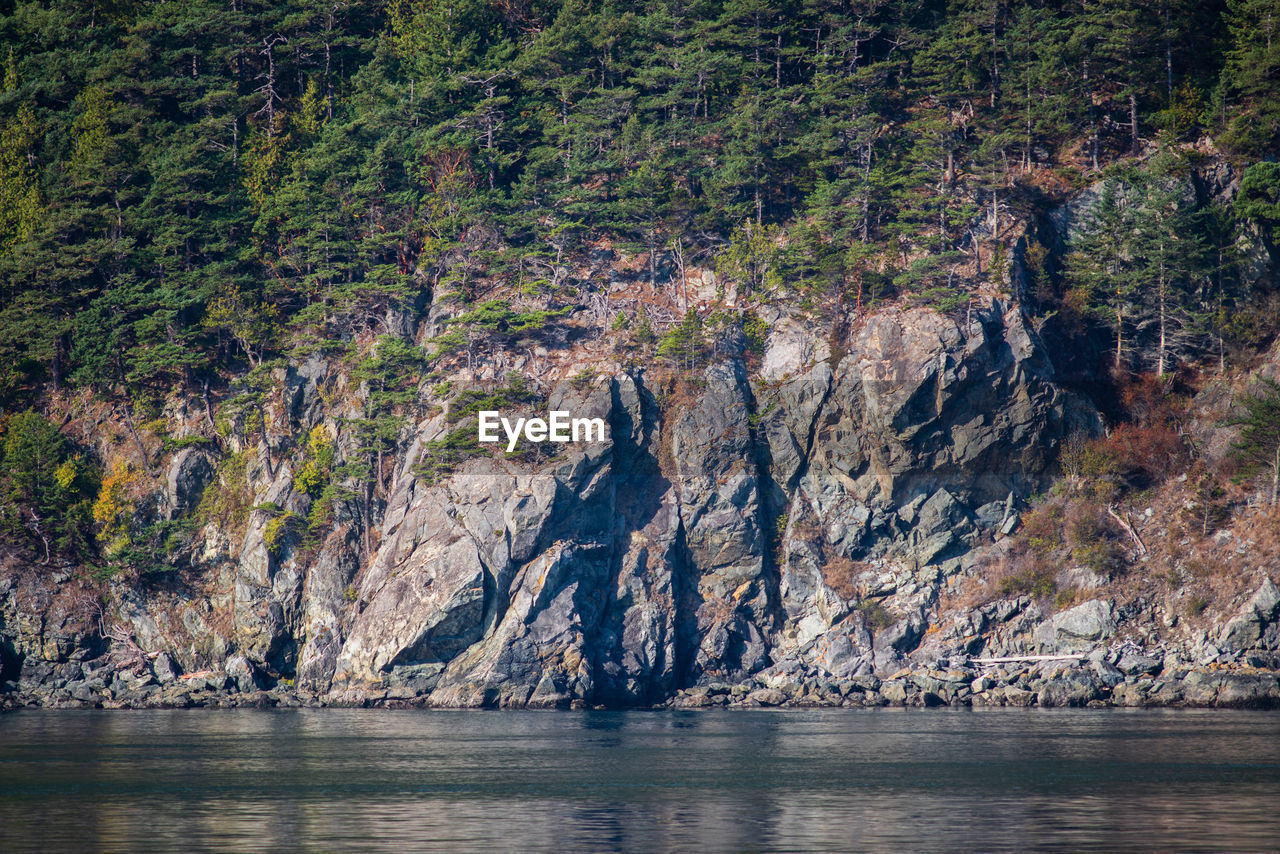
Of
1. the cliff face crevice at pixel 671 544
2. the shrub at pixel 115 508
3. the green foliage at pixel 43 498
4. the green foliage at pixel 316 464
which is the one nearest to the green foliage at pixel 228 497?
the cliff face crevice at pixel 671 544

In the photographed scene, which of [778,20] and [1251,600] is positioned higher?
[778,20]

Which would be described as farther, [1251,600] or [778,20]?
[778,20]

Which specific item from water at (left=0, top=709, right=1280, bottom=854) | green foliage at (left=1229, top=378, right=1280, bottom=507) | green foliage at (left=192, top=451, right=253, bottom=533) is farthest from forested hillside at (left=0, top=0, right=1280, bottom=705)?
water at (left=0, top=709, right=1280, bottom=854)

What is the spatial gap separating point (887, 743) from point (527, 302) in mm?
34370

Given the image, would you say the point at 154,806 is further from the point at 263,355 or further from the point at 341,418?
the point at 263,355

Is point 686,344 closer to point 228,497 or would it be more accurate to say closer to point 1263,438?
point 228,497

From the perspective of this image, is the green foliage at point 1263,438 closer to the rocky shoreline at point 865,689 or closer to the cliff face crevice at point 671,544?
the cliff face crevice at point 671,544

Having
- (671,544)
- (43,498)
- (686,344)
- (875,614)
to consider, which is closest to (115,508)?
(43,498)

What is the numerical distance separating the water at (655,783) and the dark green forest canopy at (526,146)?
2604 cm

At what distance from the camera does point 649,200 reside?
211ft

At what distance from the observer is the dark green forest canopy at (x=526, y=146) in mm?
61812

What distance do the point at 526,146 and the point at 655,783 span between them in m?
48.7

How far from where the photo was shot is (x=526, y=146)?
231 feet

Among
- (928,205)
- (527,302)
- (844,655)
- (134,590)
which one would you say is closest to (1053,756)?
(844,655)
